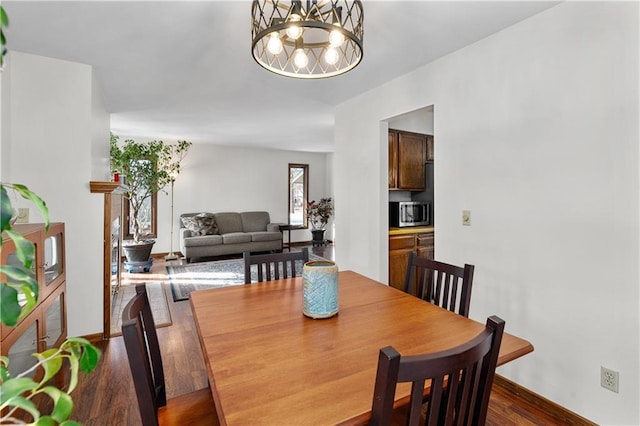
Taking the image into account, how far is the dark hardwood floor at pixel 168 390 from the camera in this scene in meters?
1.87

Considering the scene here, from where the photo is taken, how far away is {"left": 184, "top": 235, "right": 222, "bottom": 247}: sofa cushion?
19.0 feet

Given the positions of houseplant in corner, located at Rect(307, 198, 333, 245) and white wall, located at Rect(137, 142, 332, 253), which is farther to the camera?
houseplant in corner, located at Rect(307, 198, 333, 245)

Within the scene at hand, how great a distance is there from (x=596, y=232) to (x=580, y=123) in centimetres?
60

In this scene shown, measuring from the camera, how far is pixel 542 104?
195cm

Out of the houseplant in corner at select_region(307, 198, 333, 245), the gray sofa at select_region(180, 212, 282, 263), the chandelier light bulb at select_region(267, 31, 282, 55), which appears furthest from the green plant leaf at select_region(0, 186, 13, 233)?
the houseplant in corner at select_region(307, 198, 333, 245)

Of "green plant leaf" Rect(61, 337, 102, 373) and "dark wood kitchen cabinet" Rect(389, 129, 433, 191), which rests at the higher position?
"dark wood kitchen cabinet" Rect(389, 129, 433, 191)

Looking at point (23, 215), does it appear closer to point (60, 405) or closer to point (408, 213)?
point (60, 405)

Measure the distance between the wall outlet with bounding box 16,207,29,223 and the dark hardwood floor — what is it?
3.87 ft

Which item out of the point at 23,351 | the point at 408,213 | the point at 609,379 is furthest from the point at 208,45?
the point at 609,379

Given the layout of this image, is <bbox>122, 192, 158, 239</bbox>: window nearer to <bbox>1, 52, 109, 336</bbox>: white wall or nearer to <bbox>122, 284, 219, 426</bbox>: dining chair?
<bbox>1, 52, 109, 336</bbox>: white wall

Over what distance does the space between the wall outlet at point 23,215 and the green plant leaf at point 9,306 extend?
2660 millimetres

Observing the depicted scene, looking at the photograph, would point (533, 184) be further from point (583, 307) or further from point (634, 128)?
point (583, 307)

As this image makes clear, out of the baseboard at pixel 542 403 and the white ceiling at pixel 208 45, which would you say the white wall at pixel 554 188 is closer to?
the baseboard at pixel 542 403

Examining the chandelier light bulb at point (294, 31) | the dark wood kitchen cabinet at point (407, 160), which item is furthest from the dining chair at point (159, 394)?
the dark wood kitchen cabinet at point (407, 160)
